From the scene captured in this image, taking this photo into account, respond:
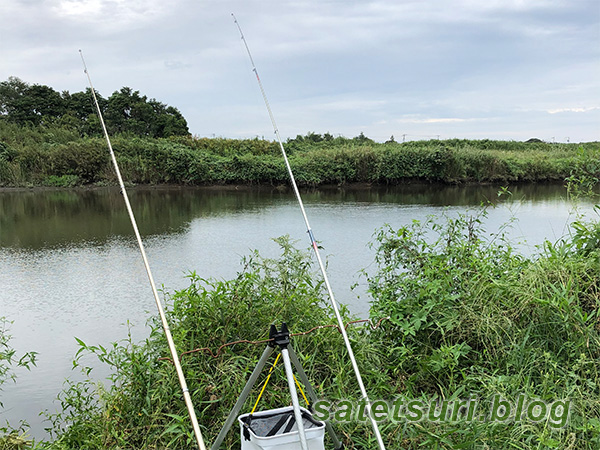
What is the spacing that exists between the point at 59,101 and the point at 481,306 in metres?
19.8

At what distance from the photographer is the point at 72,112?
59.2 ft

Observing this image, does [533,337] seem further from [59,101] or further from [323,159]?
[59,101]

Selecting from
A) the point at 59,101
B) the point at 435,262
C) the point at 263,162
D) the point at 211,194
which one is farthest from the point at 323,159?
the point at 435,262

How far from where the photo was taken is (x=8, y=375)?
3.49 meters

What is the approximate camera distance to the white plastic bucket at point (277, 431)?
1.62 meters

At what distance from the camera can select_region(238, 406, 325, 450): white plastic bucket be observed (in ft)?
5.31

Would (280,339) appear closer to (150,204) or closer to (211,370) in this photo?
(211,370)

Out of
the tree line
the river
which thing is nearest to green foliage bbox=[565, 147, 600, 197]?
the river

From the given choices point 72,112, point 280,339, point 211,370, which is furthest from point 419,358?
point 72,112

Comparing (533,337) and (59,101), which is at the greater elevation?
(59,101)

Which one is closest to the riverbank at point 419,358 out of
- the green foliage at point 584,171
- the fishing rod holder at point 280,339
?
the green foliage at point 584,171

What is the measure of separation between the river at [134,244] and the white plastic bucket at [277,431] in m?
1.29

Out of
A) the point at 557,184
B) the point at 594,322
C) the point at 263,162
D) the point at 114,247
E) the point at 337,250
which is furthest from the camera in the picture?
the point at 557,184

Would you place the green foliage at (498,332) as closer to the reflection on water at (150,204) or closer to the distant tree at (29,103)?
the reflection on water at (150,204)
